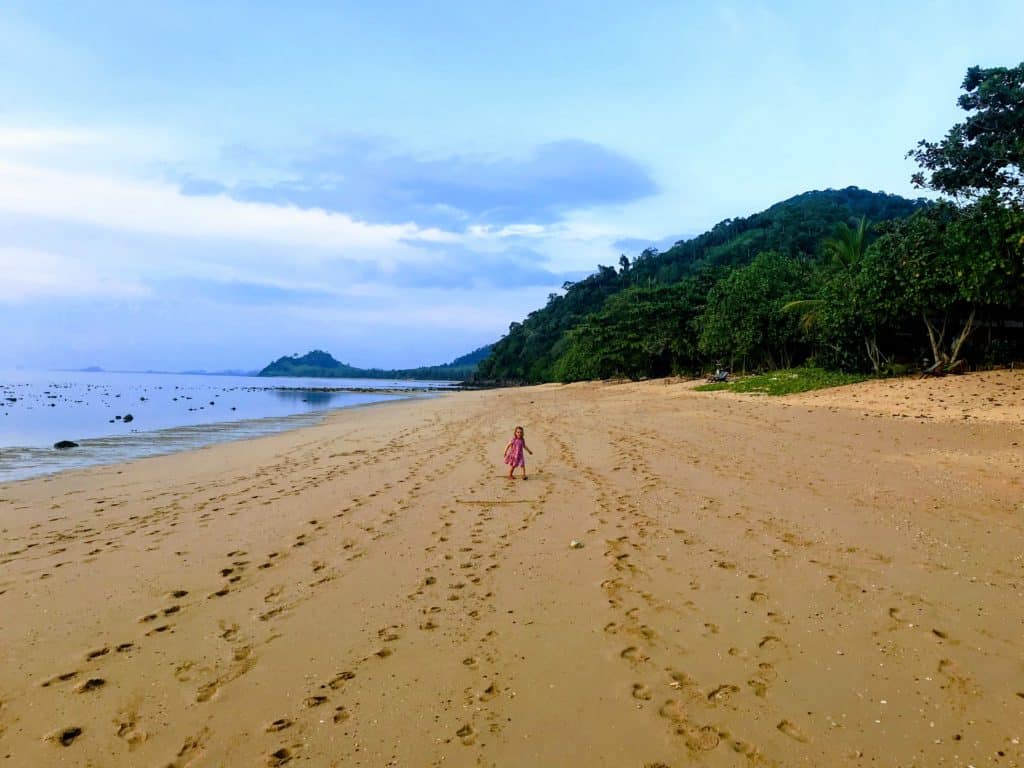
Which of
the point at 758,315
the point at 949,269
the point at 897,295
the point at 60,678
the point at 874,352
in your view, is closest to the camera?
the point at 60,678

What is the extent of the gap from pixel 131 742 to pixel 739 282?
1677 inches

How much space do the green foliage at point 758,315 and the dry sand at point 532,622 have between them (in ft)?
97.2

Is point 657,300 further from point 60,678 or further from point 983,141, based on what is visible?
point 60,678

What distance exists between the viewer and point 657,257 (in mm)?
125375

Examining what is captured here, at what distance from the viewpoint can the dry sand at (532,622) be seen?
3.16m

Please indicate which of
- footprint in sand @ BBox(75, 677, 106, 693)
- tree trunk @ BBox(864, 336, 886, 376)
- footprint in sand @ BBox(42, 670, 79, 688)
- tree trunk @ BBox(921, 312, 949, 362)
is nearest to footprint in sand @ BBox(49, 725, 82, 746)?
footprint in sand @ BBox(75, 677, 106, 693)

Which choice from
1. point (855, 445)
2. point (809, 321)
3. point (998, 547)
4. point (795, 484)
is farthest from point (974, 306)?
point (998, 547)

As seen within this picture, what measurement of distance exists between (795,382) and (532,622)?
85.0 ft

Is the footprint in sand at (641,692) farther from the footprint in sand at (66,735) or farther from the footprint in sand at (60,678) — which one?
the footprint in sand at (60,678)

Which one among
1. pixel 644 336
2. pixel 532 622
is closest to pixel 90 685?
pixel 532 622

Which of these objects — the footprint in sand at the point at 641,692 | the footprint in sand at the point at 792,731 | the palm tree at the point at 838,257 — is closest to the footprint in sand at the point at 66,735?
the footprint in sand at the point at 641,692

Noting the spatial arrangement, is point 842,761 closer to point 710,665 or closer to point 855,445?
point 710,665

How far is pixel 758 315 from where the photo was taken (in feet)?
124

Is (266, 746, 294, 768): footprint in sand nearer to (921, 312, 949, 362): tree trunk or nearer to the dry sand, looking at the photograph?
the dry sand
